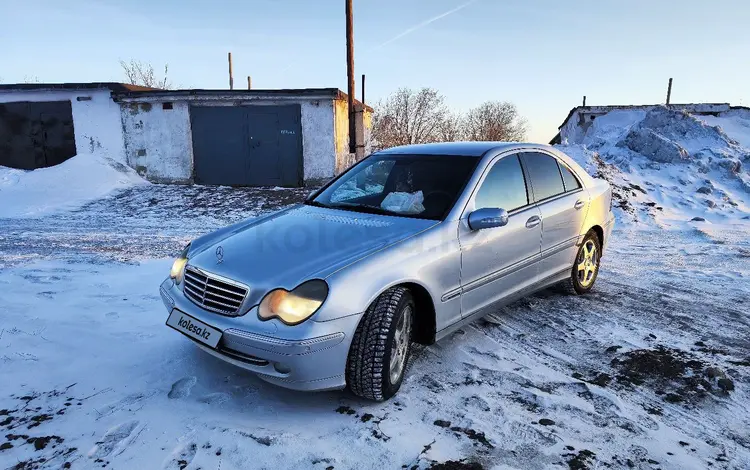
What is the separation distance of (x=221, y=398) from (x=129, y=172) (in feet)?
46.1

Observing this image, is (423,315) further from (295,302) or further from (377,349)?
(295,302)

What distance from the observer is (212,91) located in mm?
14008

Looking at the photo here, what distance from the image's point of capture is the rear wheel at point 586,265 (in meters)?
4.50

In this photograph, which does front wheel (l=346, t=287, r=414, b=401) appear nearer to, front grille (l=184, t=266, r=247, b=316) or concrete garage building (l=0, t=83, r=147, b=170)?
front grille (l=184, t=266, r=247, b=316)

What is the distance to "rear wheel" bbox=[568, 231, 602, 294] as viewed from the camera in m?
4.50

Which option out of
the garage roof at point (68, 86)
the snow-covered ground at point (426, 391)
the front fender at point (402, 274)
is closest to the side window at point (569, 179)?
the snow-covered ground at point (426, 391)

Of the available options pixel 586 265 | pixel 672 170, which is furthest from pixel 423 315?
pixel 672 170

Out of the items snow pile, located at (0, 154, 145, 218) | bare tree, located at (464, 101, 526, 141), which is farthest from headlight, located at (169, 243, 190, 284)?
bare tree, located at (464, 101, 526, 141)

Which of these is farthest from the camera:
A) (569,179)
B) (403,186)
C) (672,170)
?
(672,170)

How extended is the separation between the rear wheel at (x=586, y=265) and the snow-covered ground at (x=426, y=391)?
0.41 ft

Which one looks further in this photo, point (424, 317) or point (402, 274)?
point (424, 317)

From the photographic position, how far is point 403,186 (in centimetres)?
369

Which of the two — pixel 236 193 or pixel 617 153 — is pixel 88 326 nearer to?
pixel 236 193

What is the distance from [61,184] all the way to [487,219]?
42.5 feet
